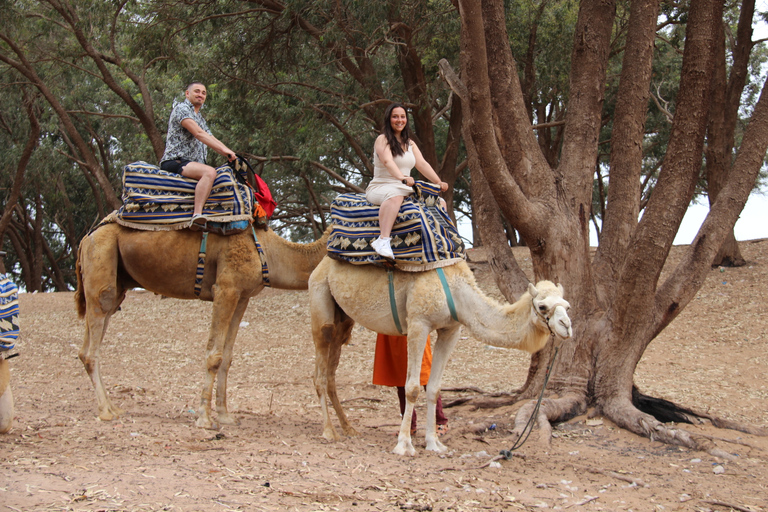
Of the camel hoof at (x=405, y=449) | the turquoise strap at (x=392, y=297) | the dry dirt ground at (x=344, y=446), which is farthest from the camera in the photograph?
the turquoise strap at (x=392, y=297)

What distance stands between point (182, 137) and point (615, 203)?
15.6 feet

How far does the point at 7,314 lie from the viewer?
16.4 ft

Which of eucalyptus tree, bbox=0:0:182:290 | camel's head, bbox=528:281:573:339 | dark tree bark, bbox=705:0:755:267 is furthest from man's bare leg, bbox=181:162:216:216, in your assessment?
dark tree bark, bbox=705:0:755:267

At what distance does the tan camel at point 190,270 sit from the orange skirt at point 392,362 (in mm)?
1053

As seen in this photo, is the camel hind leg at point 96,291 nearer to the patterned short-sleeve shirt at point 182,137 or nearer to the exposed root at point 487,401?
the patterned short-sleeve shirt at point 182,137

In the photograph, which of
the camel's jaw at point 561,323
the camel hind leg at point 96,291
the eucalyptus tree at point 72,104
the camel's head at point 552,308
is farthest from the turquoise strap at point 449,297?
the eucalyptus tree at point 72,104

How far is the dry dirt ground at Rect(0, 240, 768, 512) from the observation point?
169 inches

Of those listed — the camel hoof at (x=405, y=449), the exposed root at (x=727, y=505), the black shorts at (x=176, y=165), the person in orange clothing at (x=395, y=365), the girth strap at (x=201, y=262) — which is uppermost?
the black shorts at (x=176, y=165)

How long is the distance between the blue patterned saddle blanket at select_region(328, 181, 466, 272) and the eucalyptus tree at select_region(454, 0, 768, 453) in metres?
0.91

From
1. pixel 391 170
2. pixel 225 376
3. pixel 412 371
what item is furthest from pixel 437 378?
pixel 225 376

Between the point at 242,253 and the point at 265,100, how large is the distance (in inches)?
371

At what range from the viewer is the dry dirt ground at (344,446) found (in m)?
4.29

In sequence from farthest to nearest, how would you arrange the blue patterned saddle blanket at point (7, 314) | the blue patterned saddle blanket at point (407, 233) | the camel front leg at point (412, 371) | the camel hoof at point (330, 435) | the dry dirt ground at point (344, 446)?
1. the camel hoof at point (330, 435)
2. the blue patterned saddle blanket at point (407, 233)
3. the camel front leg at point (412, 371)
4. the blue patterned saddle blanket at point (7, 314)
5. the dry dirt ground at point (344, 446)

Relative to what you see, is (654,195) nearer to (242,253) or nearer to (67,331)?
(242,253)
